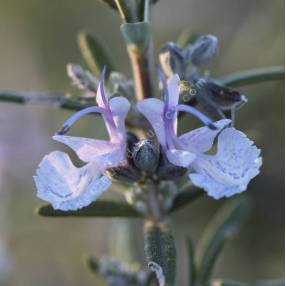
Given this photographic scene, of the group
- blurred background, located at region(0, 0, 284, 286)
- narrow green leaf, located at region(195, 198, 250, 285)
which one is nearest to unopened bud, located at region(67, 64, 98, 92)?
narrow green leaf, located at region(195, 198, 250, 285)

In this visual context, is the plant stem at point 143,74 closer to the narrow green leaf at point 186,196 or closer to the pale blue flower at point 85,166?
the pale blue flower at point 85,166

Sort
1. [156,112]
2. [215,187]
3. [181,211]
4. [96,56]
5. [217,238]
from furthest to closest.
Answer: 1. [181,211]
2. [217,238]
3. [96,56]
4. [156,112]
5. [215,187]

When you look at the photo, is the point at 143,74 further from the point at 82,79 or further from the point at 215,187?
the point at 215,187

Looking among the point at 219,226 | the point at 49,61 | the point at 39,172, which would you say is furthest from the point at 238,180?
the point at 49,61

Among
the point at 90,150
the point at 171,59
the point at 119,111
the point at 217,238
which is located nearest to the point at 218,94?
Result: the point at 171,59

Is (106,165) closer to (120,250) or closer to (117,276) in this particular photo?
(117,276)
